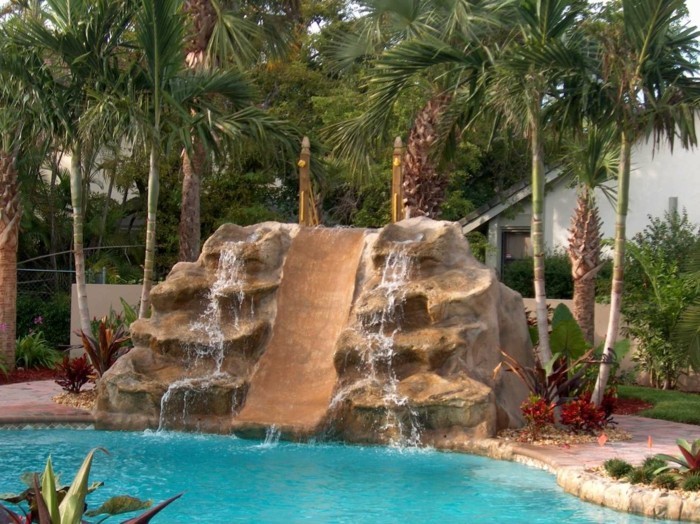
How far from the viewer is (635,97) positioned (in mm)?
12133

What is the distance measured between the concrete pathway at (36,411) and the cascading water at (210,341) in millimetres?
1176

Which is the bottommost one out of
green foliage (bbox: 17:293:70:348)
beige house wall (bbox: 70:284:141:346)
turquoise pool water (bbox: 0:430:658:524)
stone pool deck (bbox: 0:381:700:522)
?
turquoise pool water (bbox: 0:430:658:524)

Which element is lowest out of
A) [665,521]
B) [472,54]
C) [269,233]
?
[665,521]

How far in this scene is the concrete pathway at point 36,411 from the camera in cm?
1338

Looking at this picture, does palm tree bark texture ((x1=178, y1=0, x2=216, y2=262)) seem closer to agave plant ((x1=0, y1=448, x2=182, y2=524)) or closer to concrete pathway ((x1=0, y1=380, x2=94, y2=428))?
concrete pathway ((x1=0, y1=380, x2=94, y2=428))

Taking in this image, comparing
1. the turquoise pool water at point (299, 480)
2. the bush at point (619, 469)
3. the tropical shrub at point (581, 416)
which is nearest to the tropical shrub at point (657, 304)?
the tropical shrub at point (581, 416)

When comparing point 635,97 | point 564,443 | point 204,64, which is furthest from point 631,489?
point 204,64

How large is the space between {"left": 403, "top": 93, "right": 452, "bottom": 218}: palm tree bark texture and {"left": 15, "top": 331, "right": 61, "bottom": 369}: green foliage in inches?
294

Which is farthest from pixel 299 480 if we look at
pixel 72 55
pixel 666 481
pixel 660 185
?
pixel 660 185

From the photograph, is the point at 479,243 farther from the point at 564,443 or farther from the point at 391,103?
the point at 564,443

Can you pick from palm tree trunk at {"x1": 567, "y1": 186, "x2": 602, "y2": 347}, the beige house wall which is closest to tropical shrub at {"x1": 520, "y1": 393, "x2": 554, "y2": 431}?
palm tree trunk at {"x1": 567, "y1": 186, "x2": 602, "y2": 347}

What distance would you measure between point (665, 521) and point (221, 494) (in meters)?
3.93

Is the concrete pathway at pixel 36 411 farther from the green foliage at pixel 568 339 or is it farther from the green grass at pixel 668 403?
the green grass at pixel 668 403

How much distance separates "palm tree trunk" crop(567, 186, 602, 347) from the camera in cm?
1798
